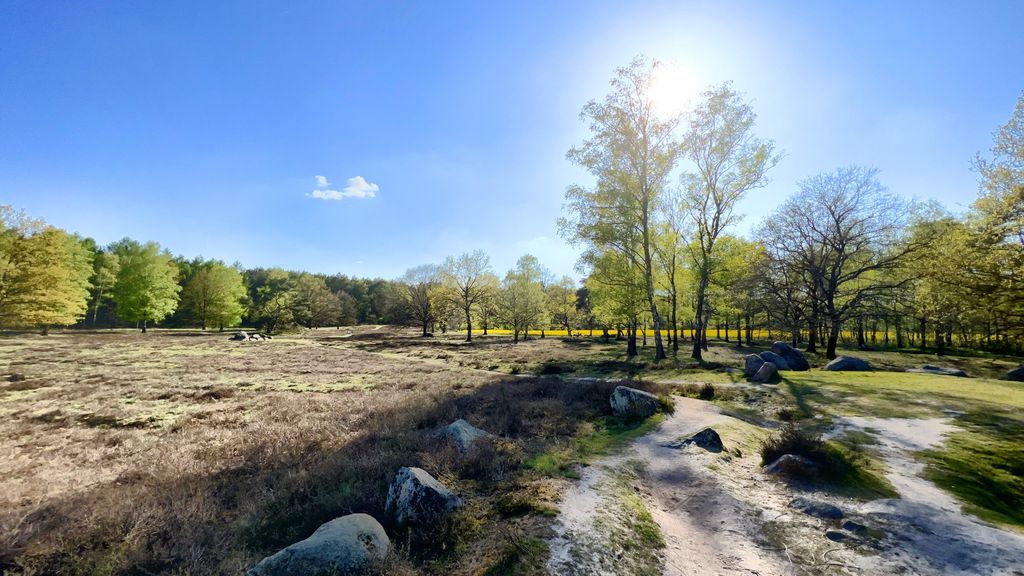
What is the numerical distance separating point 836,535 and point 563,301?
65420 mm

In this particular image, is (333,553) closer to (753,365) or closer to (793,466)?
(793,466)

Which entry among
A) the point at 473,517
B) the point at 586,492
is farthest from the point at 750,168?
the point at 473,517

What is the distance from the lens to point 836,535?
530 centimetres

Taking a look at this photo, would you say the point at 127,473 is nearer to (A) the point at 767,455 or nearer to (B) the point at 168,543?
(B) the point at 168,543

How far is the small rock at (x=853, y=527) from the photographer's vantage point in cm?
539

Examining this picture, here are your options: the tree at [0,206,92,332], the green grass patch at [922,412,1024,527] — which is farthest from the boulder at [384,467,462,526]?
the tree at [0,206,92,332]

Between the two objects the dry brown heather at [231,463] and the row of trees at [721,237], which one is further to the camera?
the row of trees at [721,237]

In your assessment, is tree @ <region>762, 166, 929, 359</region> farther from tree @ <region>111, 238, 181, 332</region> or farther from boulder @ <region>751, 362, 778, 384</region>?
tree @ <region>111, 238, 181, 332</region>

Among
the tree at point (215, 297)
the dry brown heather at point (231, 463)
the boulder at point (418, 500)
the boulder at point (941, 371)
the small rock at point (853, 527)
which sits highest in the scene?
the tree at point (215, 297)

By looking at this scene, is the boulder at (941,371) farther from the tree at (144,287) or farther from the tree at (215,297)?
the tree at (215,297)

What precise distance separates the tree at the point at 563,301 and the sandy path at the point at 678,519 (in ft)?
190

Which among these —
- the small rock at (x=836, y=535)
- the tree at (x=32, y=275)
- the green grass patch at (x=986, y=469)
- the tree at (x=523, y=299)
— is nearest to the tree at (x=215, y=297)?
the tree at (x=32, y=275)

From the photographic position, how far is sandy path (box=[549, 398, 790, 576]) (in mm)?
4734

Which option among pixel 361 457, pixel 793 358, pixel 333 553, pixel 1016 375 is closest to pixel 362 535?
pixel 333 553
